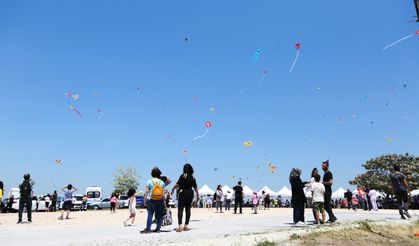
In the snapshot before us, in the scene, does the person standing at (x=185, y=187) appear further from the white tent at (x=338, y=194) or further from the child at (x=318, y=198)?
the white tent at (x=338, y=194)

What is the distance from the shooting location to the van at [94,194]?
3912cm

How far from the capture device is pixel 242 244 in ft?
21.6

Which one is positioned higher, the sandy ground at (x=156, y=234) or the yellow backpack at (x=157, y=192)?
the yellow backpack at (x=157, y=192)

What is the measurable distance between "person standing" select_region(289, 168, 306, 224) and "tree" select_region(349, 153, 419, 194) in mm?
52630

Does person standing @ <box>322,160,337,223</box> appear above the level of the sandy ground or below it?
above

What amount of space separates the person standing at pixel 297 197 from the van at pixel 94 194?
3232cm

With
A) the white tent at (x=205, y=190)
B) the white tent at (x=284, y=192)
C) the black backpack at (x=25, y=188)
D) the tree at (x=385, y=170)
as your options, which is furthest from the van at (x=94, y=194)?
the tree at (x=385, y=170)

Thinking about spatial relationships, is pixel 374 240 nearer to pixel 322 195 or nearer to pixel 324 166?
pixel 322 195

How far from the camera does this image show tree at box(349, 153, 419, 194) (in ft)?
187

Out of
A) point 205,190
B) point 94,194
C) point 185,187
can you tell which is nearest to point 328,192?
point 185,187

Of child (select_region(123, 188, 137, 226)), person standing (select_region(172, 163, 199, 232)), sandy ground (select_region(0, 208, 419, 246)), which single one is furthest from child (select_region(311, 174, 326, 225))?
child (select_region(123, 188, 137, 226))

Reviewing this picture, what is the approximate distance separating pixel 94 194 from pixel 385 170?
155 ft

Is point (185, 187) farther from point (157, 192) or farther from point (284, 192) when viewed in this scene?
point (284, 192)

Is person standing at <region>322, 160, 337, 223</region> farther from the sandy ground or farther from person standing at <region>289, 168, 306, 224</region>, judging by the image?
person standing at <region>289, 168, 306, 224</region>
